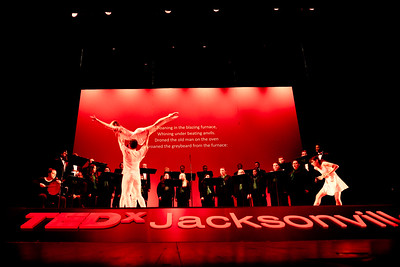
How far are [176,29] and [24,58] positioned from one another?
4.25 meters

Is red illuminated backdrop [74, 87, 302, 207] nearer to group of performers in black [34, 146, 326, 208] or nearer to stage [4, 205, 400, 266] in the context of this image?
group of performers in black [34, 146, 326, 208]

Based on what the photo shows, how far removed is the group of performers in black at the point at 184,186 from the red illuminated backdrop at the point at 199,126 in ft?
5.55

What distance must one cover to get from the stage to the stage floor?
0.01m

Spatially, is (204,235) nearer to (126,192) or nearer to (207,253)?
(207,253)

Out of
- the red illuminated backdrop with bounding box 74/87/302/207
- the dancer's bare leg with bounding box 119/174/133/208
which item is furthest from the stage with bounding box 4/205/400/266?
the red illuminated backdrop with bounding box 74/87/302/207

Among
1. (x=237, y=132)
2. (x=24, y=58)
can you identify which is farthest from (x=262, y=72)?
(x=24, y=58)

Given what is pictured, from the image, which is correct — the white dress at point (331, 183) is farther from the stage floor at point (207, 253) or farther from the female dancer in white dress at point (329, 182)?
the stage floor at point (207, 253)

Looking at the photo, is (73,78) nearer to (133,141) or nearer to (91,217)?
(133,141)

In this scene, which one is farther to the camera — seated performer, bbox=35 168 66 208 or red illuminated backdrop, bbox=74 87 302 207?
red illuminated backdrop, bbox=74 87 302 207

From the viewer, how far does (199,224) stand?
4176mm

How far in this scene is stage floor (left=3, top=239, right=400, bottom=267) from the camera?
8.79 feet

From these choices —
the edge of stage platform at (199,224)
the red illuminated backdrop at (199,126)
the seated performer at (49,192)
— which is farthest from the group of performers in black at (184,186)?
the edge of stage platform at (199,224)

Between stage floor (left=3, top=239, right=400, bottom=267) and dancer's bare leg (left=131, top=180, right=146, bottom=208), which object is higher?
dancer's bare leg (left=131, top=180, right=146, bottom=208)

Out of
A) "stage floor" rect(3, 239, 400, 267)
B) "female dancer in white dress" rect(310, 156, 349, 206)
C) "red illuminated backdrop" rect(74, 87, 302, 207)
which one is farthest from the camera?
"red illuminated backdrop" rect(74, 87, 302, 207)
